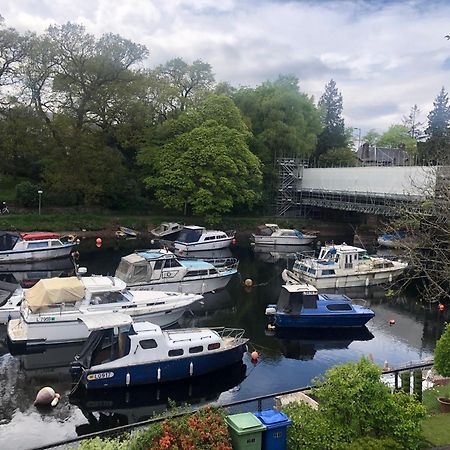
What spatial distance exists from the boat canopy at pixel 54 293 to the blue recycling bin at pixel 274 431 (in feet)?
47.9

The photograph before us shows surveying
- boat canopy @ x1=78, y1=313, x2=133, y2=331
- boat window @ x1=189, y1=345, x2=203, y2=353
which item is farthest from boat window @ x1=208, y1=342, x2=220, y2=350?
boat canopy @ x1=78, y1=313, x2=133, y2=331

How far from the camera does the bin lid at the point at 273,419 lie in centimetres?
997

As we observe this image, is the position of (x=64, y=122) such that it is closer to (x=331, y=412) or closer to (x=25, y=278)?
(x=25, y=278)

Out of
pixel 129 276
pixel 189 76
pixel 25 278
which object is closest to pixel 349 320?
pixel 129 276

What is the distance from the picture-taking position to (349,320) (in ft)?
85.5

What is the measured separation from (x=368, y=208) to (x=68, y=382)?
3877 cm

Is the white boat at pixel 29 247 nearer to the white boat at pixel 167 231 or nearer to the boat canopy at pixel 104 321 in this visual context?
the white boat at pixel 167 231

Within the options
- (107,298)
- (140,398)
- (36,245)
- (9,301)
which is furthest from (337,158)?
(140,398)

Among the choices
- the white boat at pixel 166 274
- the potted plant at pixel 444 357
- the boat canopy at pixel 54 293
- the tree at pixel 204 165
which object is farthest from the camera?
the tree at pixel 204 165

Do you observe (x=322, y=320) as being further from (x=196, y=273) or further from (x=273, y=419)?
(x=273, y=419)

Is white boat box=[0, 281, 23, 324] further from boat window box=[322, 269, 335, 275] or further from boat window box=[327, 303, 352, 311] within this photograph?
→ boat window box=[322, 269, 335, 275]

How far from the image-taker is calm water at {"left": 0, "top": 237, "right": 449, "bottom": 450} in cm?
1659

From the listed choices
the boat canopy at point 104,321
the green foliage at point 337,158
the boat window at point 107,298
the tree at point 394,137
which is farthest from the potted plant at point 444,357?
the tree at point 394,137

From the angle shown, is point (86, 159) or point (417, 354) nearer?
point (417, 354)
